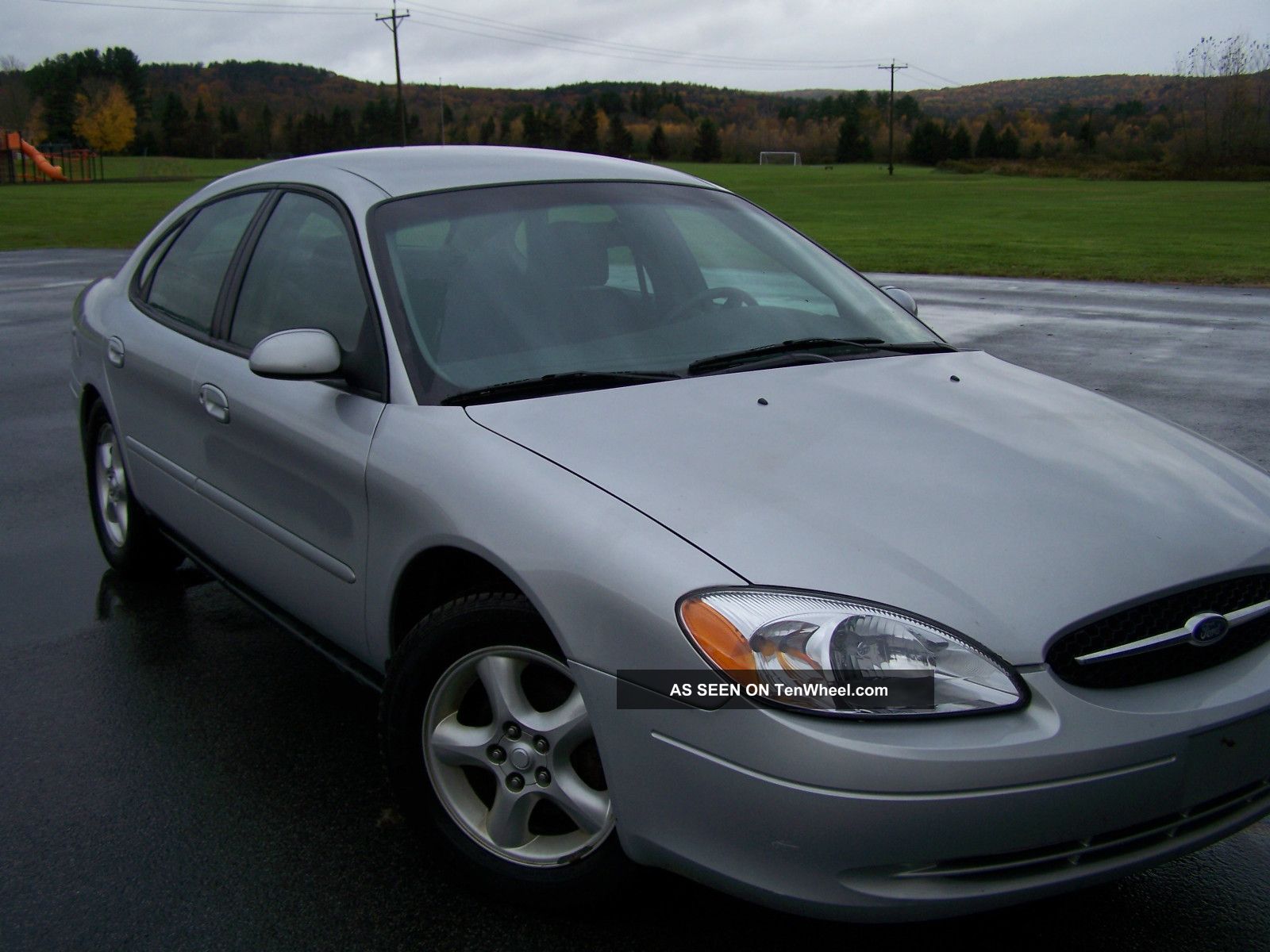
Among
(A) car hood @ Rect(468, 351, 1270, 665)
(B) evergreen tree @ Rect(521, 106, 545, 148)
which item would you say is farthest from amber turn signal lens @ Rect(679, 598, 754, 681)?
(B) evergreen tree @ Rect(521, 106, 545, 148)

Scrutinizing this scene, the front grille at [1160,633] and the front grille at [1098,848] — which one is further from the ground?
the front grille at [1160,633]

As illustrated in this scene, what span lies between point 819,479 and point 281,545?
159 centimetres

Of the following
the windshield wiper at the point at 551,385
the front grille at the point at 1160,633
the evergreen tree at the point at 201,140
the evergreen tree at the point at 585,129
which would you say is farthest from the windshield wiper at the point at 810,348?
the evergreen tree at the point at 201,140

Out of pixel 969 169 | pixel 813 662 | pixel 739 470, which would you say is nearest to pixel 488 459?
pixel 739 470

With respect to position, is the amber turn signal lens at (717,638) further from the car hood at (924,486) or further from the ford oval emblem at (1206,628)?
the ford oval emblem at (1206,628)

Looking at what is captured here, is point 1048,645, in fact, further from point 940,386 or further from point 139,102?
point 139,102

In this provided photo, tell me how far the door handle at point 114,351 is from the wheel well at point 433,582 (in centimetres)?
207

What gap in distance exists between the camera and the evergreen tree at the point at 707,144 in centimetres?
12875

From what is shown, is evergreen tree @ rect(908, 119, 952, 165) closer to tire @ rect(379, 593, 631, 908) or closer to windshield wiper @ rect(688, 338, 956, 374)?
windshield wiper @ rect(688, 338, 956, 374)

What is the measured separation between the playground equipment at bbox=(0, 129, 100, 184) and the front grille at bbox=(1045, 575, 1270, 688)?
84.3m

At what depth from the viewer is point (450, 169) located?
3.47 metres

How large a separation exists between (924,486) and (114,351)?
3179mm

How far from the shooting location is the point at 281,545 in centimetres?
323

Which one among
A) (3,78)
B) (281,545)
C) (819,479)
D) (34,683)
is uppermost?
(3,78)
